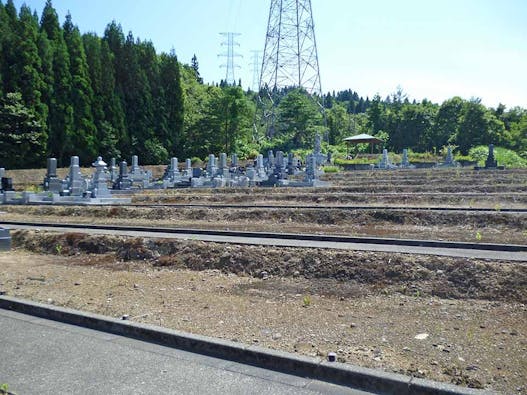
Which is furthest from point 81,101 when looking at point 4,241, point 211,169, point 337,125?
point 337,125

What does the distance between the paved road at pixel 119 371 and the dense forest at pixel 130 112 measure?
4040 centimetres

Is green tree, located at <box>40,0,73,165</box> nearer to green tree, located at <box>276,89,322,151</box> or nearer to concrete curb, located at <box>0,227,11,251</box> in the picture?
green tree, located at <box>276,89,322,151</box>

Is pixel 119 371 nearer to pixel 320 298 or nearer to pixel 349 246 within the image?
pixel 320 298

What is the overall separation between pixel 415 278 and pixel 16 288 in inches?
265

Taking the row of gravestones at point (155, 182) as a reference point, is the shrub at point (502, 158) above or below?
above

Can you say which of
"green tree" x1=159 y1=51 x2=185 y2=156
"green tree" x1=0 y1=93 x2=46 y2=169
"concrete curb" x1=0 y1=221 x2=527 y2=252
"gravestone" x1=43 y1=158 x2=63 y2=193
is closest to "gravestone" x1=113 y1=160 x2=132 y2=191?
"gravestone" x1=43 y1=158 x2=63 y2=193

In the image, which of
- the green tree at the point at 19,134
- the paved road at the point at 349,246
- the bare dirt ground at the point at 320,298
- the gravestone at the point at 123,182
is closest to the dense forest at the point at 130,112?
the green tree at the point at 19,134

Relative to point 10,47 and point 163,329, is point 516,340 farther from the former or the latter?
point 10,47

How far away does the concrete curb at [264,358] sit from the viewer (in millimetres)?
4180

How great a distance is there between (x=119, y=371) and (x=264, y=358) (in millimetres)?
1455

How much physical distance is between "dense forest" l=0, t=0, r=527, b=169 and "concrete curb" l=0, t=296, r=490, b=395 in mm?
39717

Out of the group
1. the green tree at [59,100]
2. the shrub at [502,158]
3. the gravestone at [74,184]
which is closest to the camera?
the gravestone at [74,184]

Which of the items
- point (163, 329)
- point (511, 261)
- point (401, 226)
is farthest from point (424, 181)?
point (163, 329)

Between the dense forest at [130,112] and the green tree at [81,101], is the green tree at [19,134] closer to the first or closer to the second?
the dense forest at [130,112]
